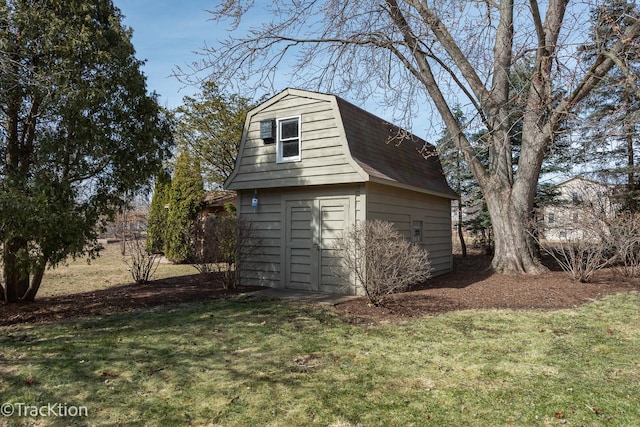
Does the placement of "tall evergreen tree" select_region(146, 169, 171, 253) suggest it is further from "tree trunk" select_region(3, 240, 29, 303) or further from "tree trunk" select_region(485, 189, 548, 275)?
"tree trunk" select_region(485, 189, 548, 275)

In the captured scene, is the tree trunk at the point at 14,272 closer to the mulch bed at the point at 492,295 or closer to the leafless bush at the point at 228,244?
the leafless bush at the point at 228,244

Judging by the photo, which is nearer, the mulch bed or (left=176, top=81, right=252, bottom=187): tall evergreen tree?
the mulch bed

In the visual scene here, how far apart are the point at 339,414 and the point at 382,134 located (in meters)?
8.35

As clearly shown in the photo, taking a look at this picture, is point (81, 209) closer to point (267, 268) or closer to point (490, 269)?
point (267, 268)

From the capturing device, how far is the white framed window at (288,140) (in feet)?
30.5

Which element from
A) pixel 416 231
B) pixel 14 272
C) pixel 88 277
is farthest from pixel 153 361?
pixel 88 277

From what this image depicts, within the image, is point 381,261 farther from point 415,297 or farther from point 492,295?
point 492,295

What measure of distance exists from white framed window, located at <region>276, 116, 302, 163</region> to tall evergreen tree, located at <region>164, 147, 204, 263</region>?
8470 millimetres

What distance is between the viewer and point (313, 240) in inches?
355

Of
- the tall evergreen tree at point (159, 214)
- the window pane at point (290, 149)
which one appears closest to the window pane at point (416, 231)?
the window pane at point (290, 149)

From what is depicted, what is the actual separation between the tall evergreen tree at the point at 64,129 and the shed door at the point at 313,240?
11.4 feet

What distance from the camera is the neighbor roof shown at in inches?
346

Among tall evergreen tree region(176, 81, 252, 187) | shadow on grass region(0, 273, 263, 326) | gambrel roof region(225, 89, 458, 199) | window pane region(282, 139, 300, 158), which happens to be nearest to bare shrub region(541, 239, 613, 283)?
gambrel roof region(225, 89, 458, 199)

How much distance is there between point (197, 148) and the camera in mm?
19469
